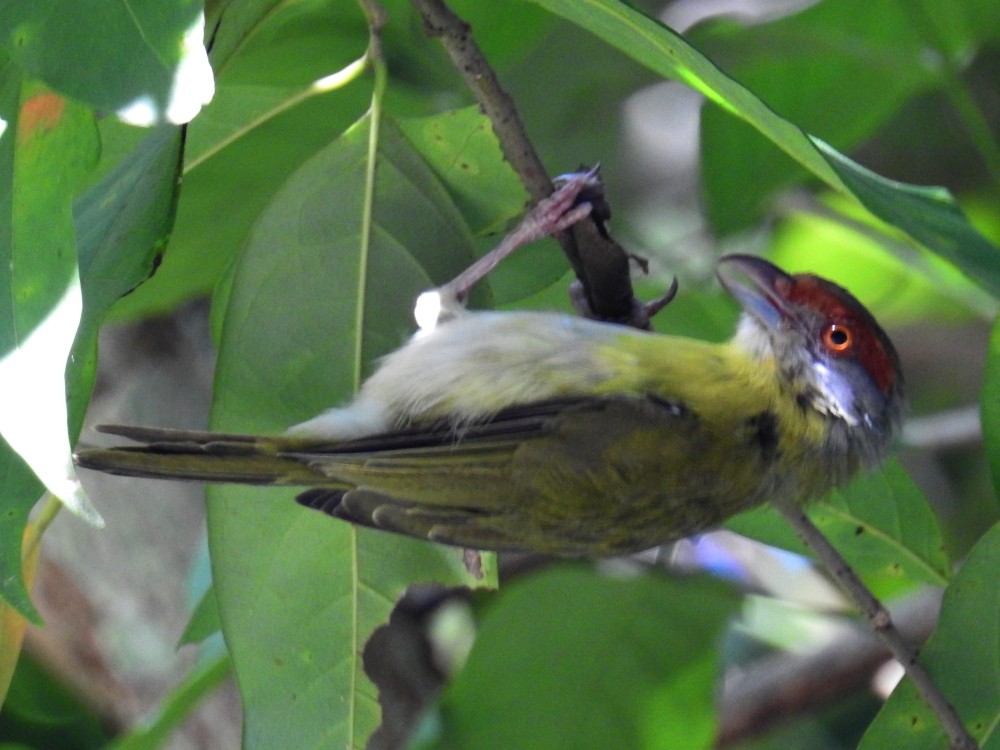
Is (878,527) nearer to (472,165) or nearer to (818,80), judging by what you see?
(472,165)

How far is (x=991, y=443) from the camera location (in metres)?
2.73

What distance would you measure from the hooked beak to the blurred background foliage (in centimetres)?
22

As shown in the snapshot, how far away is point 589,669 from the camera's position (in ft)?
13.0

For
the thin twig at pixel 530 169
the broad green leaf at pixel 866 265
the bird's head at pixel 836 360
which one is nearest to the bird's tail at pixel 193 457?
the thin twig at pixel 530 169

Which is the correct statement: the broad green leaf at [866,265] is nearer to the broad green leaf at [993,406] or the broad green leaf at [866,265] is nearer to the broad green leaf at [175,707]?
the broad green leaf at [993,406]

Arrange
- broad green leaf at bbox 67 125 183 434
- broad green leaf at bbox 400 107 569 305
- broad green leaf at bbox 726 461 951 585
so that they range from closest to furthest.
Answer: broad green leaf at bbox 67 125 183 434, broad green leaf at bbox 400 107 569 305, broad green leaf at bbox 726 461 951 585

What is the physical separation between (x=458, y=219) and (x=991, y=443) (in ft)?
3.93

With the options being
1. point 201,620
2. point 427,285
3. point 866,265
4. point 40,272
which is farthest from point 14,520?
point 866,265

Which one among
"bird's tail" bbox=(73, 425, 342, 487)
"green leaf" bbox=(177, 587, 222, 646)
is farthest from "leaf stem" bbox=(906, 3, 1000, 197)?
"green leaf" bbox=(177, 587, 222, 646)

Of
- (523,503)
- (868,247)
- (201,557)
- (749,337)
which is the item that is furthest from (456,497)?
(868,247)

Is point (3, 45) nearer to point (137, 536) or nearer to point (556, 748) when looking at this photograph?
point (556, 748)

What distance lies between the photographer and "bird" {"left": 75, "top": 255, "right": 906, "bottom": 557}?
2.72 meters

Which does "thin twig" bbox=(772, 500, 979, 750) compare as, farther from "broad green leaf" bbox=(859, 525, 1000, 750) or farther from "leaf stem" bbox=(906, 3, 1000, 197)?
"leaf stem" bbox=(906, 3, 1000, 197)

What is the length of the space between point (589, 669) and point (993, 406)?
66.2 inches
